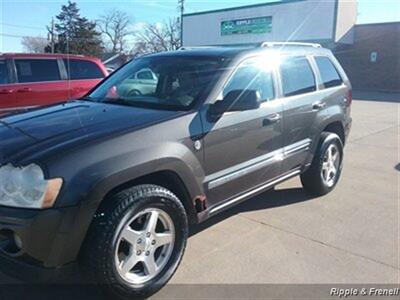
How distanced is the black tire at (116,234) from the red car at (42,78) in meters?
5.95

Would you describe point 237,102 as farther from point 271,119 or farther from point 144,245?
point 144,245

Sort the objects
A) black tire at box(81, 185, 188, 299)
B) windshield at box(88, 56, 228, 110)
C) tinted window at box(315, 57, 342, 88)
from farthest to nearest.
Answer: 1. tinted window at box(315, 57, 342, 88)
2. windshield at box(88, 56, 228, 110)
3. black tire at box(81, 185, 188, 299)

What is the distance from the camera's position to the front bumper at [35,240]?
2.52 meters

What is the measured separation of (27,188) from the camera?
257 cm

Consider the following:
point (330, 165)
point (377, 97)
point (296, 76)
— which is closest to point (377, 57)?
point (377, 97)

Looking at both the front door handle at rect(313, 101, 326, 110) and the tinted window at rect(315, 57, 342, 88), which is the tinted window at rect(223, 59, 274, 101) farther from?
the tinted window at rect(315, 57, 342, 88)

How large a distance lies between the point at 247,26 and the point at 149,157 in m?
31.1

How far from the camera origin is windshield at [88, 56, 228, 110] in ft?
12.2

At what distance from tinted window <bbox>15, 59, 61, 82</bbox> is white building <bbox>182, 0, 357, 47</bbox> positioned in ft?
74.9

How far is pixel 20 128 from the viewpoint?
322cm

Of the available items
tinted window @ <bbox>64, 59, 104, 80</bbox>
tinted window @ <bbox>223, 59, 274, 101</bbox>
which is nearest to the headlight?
tinted window @ <bbox>223, 59, 274, 101</bbox>

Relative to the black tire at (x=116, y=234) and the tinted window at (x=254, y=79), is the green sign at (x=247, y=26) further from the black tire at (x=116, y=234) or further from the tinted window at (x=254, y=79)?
the black tire at (x=116, y=234)

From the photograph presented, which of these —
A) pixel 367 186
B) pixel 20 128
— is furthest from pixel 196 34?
pixel 20 128

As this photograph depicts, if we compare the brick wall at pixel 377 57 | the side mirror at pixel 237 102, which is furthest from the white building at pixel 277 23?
the side mirror at pixel 237 102
